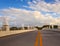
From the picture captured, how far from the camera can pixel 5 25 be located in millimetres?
69438

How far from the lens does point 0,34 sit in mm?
36188

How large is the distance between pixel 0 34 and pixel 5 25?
3347cm

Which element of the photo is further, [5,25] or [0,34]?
[5,25]
